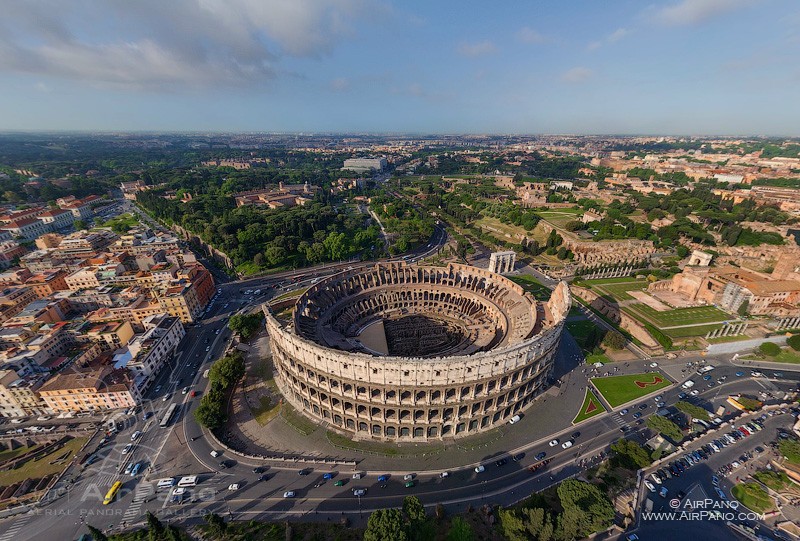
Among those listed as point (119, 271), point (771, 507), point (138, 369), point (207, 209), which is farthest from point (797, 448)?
point (207, 209)

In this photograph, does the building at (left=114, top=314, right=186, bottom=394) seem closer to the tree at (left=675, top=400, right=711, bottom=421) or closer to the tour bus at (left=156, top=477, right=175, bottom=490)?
the tour bus at (left=156, top=477, right=175, bottom=490)

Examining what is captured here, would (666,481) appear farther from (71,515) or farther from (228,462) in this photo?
(71,515)

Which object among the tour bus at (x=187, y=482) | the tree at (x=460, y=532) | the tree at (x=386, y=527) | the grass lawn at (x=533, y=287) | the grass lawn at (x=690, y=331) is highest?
the tree at (x=386, y=527)

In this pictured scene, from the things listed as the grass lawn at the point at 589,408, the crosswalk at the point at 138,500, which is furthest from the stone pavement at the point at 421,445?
the crosswalk at the point at 138,500

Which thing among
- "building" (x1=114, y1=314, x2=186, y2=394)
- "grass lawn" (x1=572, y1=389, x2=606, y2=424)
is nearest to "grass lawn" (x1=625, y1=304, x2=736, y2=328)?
"grass lawn" (x1=572, y1=389, x2=606, y2=424)

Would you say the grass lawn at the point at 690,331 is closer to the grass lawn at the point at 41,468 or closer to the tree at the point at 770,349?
the tree at the point at 770,349

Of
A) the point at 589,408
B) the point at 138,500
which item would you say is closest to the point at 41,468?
the point at 138,500

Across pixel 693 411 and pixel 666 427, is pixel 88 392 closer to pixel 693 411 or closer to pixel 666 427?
pixel 666 427
